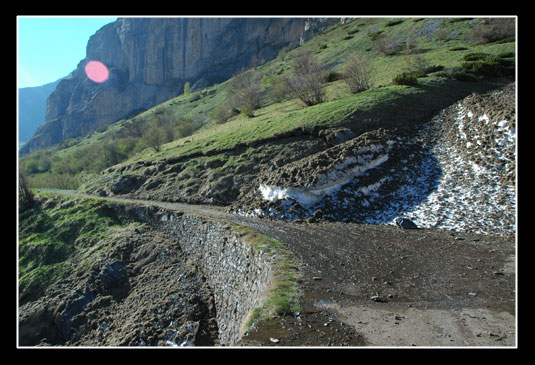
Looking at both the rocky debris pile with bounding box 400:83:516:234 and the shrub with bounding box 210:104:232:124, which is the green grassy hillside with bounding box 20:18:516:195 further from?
the rocky debris pile with bounding box 400:83:516:234

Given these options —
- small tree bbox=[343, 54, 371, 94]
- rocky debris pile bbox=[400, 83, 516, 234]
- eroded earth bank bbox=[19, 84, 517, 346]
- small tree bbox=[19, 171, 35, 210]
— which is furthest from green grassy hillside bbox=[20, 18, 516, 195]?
small tree bbox=[19, 171, 35, 210]

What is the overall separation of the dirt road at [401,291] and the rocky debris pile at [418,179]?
6.17 feet

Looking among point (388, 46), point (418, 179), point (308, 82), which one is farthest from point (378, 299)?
point (388, 46)

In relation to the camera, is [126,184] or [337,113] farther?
[126,184]

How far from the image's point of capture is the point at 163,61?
175125 mm

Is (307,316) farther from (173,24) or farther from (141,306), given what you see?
(173,24)

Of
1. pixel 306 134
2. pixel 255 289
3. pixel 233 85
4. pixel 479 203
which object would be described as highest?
pixel 233 85

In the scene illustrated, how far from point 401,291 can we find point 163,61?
195m

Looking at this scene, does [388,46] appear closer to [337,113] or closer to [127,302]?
[337,113]

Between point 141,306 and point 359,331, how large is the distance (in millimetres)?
12402

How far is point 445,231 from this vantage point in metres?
13.2

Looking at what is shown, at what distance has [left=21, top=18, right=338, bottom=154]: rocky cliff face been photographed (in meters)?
152
